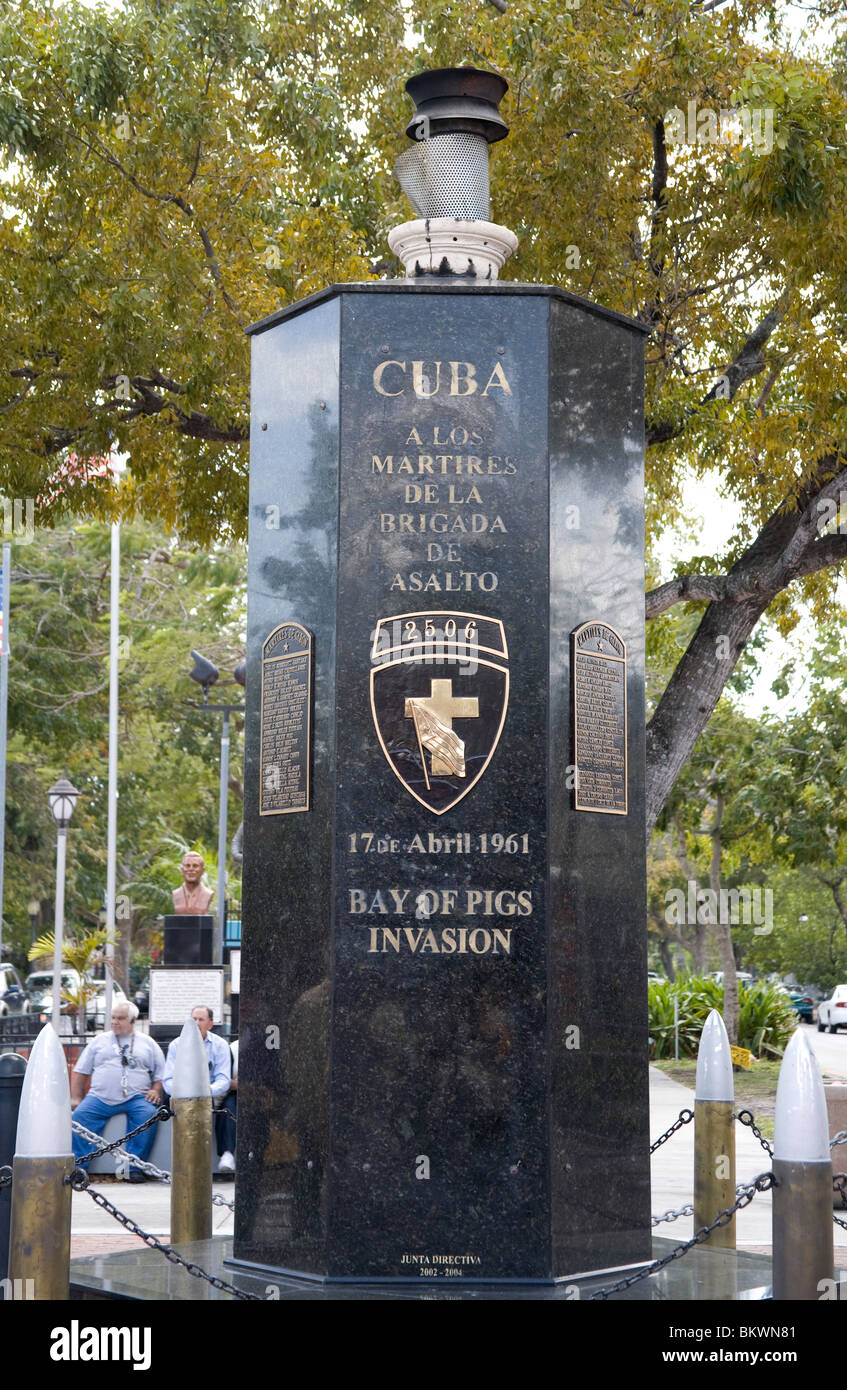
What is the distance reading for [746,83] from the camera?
9070 mm

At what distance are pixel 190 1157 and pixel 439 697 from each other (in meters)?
2.85

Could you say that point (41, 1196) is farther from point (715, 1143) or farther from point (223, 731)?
point (223, 731)

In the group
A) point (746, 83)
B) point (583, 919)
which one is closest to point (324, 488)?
point (583, 919)

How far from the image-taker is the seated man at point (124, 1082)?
12.8 m

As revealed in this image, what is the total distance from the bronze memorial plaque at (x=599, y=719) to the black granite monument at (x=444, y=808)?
0.04 feet

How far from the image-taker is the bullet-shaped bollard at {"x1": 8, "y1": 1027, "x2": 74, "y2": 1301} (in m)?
5.18

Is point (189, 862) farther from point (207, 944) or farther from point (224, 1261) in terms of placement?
point (224, 1261)

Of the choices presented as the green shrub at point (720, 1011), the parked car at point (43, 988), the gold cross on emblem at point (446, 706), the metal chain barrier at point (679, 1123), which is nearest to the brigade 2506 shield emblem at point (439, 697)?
the gold cross on emblem at point (446, 706)

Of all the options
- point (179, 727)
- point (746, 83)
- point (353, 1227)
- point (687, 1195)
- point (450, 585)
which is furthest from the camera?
point (179, 727)

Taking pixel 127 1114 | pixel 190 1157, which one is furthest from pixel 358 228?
pixel 190 1157

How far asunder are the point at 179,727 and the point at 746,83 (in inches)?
1083

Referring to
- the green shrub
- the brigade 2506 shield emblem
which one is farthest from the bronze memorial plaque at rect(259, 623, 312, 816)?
the green shrub

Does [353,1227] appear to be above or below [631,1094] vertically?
below
